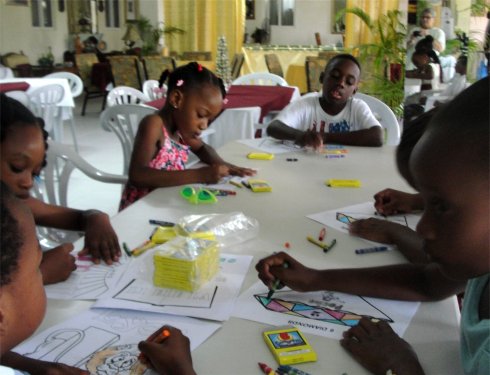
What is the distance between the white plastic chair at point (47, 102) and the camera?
3.73 m

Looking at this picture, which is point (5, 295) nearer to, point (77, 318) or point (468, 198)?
point (77, 318)

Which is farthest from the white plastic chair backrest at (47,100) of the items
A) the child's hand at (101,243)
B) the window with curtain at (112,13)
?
the window with curtain at (112,13)

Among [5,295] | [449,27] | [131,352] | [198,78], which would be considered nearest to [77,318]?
[131,352]

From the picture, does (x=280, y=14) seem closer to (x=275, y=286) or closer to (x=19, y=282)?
(x=275, y=286)

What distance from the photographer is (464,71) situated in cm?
289

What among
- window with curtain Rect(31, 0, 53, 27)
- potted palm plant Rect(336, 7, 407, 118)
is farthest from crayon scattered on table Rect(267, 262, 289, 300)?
window with curtain Rect(31, 0, 53, 27)

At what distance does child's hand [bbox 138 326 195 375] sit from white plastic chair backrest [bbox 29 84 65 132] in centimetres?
338

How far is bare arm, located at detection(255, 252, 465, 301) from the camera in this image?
852 mm

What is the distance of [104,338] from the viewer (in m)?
0.73

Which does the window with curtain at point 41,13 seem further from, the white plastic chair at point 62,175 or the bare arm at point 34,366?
the bare arm at point 34,366

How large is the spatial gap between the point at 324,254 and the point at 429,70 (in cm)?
291

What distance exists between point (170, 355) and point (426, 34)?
11.9 ft

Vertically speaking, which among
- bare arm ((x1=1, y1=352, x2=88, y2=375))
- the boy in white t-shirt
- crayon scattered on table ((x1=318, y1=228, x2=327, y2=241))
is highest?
the boy in white t-shirt

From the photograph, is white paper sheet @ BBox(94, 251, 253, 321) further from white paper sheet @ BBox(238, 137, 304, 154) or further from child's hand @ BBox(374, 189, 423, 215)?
white paper sheet @ BBox(238, 137, 304, 154)
